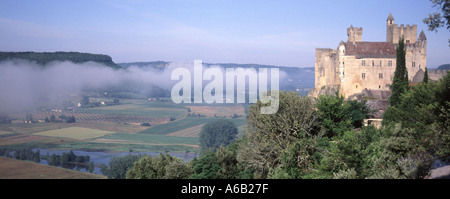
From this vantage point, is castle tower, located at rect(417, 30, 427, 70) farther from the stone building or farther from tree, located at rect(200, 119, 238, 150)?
tree, located at rect(200, 119, 238, 150)

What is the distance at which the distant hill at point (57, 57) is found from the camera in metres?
101

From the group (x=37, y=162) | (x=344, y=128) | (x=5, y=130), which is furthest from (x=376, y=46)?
(x=5, y=130)

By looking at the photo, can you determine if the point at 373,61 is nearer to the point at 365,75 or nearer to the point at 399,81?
the point at 365,75

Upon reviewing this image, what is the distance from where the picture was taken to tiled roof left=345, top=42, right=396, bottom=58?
6053cm

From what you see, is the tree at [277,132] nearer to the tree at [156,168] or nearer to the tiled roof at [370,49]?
the tree at [156,168]

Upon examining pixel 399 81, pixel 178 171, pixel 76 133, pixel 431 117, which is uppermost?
pixel 399 81

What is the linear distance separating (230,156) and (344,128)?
9501mm

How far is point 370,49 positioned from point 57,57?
10331cm

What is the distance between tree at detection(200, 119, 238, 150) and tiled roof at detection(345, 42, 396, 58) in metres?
48.8

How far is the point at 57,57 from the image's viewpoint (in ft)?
416

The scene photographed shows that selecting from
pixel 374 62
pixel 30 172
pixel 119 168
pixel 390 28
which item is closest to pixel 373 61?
pixel 374 62

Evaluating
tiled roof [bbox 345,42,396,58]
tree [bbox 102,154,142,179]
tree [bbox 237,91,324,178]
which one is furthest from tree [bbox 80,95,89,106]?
tree [bbox 237,91,324,178]

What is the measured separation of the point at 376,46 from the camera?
2415 inches
